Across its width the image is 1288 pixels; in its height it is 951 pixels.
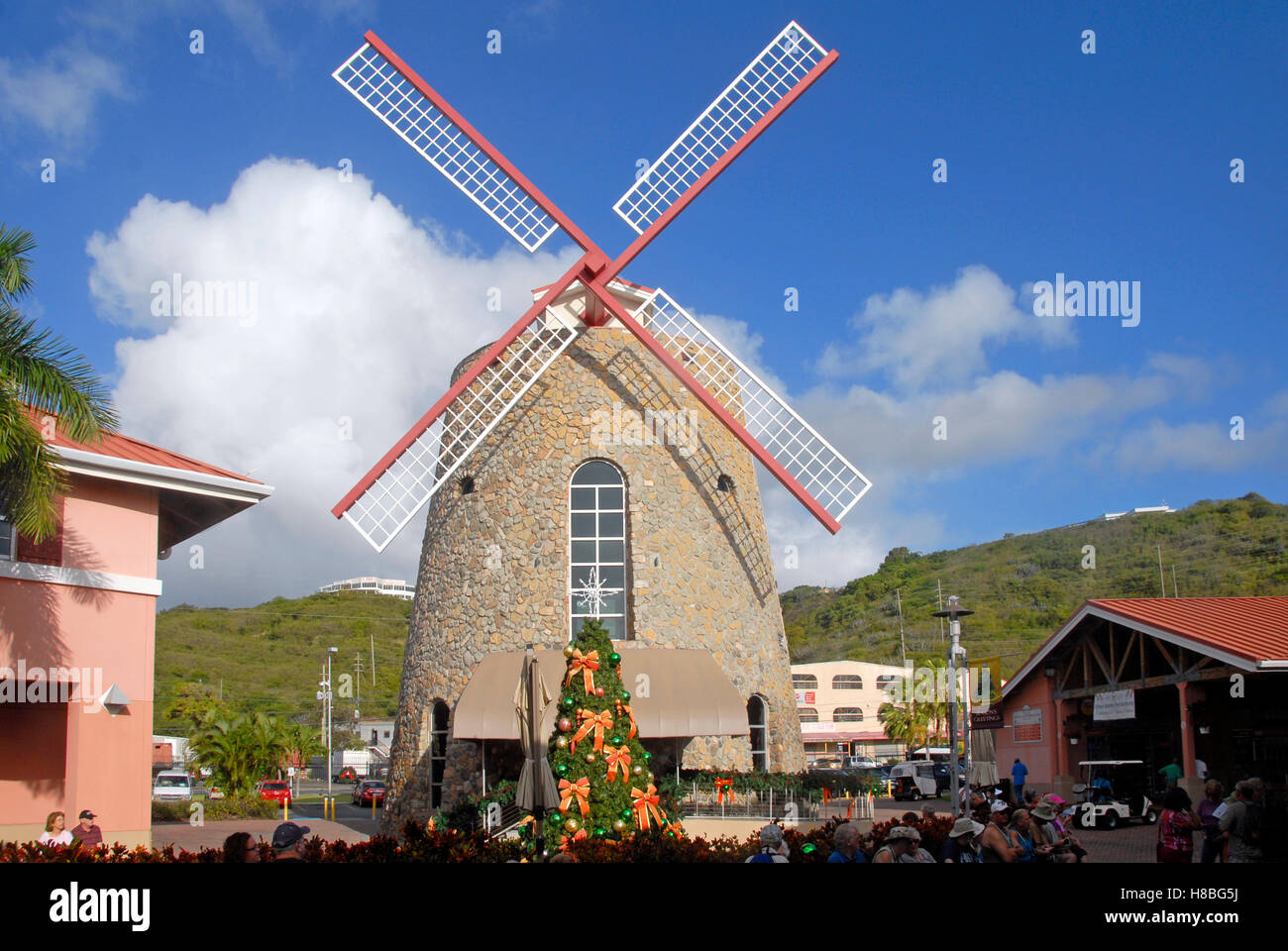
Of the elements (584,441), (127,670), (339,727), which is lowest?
(339,727)

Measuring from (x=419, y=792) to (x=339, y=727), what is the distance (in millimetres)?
50614

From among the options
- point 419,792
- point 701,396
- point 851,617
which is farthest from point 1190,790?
point 851,617

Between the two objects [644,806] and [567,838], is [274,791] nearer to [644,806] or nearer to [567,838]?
[644,806]

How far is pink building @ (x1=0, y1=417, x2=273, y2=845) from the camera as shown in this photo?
13844 mm

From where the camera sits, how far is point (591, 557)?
19594 mm

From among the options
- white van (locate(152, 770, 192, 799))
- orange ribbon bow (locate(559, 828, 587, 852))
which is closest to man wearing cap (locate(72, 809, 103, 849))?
orange ribbon bow (locate(559, 828, 587, 852))

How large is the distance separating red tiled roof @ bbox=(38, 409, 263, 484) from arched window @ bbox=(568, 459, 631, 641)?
234 inches

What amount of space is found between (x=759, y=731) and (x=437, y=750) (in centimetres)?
580

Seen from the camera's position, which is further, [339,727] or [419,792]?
[339,727]

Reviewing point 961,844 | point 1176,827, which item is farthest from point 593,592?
point 1176,827

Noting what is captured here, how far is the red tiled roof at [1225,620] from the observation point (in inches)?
718

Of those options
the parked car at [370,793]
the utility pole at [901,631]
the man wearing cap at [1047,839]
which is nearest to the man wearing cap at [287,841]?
the man wearing cap at [1047,839]
